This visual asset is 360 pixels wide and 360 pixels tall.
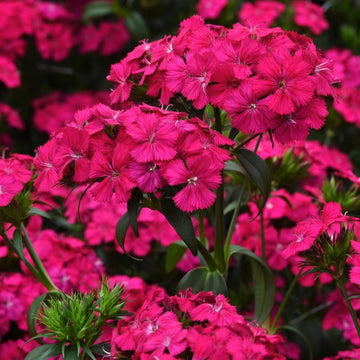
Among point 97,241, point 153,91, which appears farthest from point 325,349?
point 153,91

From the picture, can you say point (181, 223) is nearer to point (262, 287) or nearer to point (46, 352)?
point (46, 352)

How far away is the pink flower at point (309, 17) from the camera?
2.22 meters

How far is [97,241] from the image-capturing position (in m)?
1.61

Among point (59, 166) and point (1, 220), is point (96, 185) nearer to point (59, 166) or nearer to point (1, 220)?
point (59, 166)

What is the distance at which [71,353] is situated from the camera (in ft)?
3.37

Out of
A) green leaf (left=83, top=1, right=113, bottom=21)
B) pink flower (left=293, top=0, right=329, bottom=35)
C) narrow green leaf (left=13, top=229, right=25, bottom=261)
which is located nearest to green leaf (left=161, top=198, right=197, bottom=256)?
narrow green leaf (left=13, top=229, right=25, bottom=261)

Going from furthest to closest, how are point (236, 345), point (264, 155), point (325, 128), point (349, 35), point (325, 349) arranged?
point (349, 35) < point (325, 128) < point (325, 349) < point (264, 155) < point (236, 345)

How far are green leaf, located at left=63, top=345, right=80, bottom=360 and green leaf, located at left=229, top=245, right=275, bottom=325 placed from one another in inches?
16.3

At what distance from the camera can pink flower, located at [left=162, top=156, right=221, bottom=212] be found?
940 mm

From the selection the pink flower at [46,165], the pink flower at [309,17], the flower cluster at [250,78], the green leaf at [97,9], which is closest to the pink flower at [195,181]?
the flower cluster at [250,78]

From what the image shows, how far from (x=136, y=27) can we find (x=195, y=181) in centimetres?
167

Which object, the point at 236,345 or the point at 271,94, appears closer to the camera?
the point at 236,345

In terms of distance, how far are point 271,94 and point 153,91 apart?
229mm

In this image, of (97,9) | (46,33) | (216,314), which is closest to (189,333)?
(216,314)
